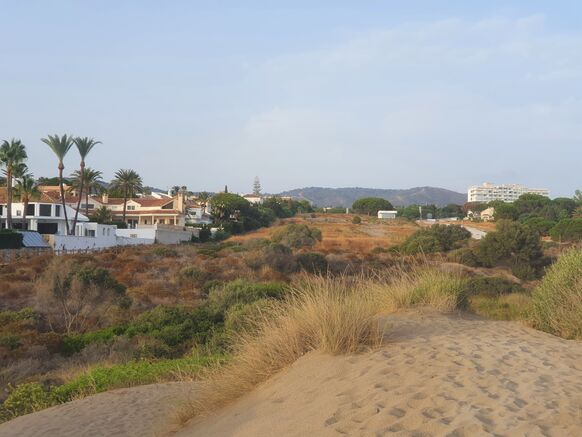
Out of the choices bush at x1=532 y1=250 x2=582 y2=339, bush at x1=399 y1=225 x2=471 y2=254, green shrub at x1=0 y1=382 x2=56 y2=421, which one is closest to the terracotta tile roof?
bush at x1=399 y1=225 x2=471 y2=254

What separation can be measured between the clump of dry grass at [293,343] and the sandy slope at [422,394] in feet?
0.85

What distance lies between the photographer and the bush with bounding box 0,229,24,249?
161 ft

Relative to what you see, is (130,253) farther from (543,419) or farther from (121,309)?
(543,419)

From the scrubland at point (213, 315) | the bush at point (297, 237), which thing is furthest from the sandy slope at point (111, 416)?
the bush at point (297, 237)

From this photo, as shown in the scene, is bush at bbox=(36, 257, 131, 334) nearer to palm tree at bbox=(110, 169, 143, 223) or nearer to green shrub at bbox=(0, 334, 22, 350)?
green shrub at bbox=(0, 334, 22, 350)

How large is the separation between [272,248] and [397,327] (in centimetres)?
3035

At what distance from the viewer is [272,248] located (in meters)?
38.7

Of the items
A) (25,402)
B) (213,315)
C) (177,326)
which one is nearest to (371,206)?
(213,315)

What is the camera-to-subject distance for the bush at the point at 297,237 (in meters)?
56.2

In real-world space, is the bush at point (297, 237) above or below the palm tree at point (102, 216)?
below

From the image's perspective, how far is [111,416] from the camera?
8.09 meters

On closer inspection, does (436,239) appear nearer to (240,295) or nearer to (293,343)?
(240,295)

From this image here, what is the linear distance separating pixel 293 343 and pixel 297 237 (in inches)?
1967

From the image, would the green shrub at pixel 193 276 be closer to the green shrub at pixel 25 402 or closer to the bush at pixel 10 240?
the green shrub at pixel 25 402
